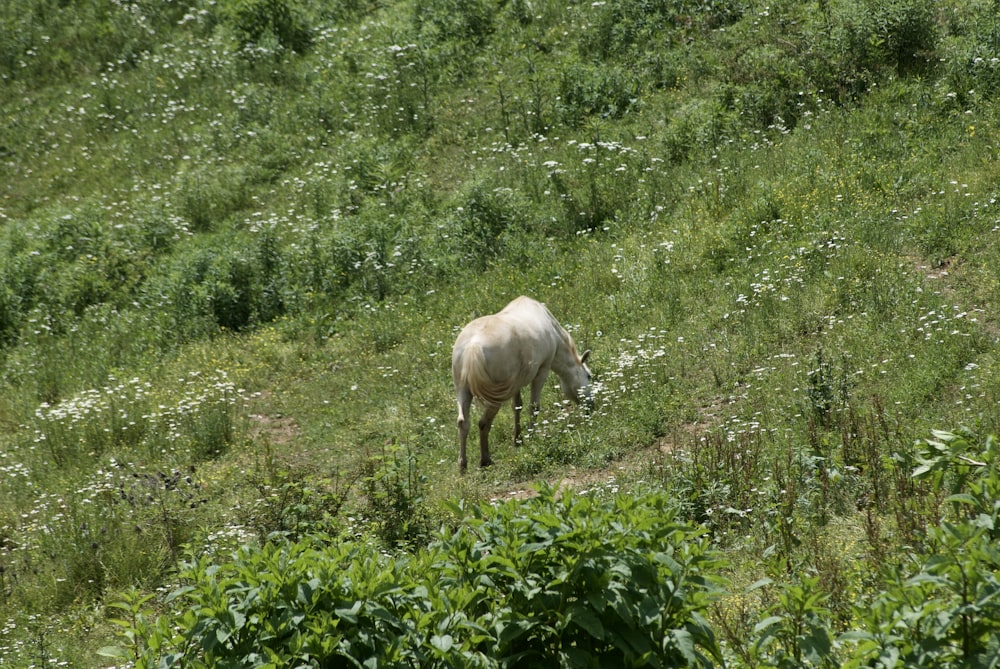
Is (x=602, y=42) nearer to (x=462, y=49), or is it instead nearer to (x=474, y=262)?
(x=462, y=49)

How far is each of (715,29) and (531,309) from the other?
383 inches

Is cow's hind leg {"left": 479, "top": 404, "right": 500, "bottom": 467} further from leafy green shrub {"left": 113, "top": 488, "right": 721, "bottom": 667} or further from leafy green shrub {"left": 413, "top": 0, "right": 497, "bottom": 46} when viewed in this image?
leafy green shrub {"left": 413, "top": 0, "right": 497, "bottom": 46}

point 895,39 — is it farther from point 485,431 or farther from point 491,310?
point 485,431

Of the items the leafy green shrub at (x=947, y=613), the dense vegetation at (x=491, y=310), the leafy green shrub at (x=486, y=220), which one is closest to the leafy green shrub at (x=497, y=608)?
the dense vegetation at (x=491, y=310)

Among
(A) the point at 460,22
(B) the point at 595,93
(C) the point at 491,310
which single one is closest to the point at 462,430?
(C) the point at 491,310

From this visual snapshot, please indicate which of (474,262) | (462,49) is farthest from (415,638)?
(462,49)

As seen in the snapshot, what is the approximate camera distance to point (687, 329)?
12781 mm

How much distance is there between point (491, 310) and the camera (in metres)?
15.0

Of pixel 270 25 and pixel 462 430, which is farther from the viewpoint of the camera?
pixel 270 25

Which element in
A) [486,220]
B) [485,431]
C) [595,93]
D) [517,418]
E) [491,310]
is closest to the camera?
[485,431]

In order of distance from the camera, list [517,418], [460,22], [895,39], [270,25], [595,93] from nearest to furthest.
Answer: [517,418]
[895,39]
[595,93]
[460,22]
[270,25]

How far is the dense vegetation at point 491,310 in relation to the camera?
4617 mm

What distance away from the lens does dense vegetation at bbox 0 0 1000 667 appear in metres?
4.62

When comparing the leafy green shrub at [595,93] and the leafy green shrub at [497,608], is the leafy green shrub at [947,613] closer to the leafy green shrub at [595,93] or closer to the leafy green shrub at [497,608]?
the leafy green shrub at [497,608]
